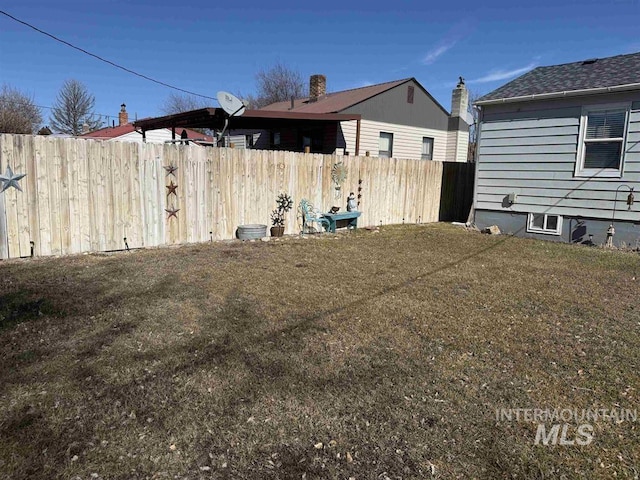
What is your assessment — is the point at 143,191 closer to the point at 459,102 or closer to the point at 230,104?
the point at 230,104

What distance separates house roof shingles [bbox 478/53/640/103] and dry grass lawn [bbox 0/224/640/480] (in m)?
4.58

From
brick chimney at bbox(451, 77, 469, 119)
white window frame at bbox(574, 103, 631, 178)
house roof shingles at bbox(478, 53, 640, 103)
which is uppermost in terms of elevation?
brick chimney at bbox(451, 77, 469, 119)

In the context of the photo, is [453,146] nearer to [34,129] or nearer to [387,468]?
[387,468]

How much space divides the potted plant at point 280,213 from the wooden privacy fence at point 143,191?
0.15m

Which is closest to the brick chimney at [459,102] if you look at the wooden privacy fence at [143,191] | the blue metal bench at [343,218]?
the wooden privacy fence at [143,191]

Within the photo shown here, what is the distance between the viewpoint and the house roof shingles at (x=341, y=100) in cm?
1421

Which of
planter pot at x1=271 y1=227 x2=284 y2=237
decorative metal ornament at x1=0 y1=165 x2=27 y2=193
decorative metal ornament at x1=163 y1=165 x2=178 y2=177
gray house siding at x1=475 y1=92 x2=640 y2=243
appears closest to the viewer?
decorative metal ornament at x1=0 y1=165 x2=27 y2=193

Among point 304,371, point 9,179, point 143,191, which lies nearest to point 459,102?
point 143,191

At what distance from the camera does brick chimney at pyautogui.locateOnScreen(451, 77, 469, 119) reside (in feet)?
58.9

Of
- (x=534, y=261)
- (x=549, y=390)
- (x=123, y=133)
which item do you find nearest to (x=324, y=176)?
(x=534, y=261)

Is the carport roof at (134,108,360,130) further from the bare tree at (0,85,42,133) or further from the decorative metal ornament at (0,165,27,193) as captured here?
the bare tree at (0,85,42,133)

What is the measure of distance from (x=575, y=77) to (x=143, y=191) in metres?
9.21

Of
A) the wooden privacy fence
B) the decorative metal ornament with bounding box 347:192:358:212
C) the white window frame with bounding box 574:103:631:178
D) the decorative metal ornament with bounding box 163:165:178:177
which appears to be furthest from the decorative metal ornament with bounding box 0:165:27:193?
the white window frame with bounding box 574:103:631:178

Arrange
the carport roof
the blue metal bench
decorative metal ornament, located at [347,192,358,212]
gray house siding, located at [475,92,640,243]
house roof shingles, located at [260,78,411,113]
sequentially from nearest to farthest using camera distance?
gray house siding, located at [475,92,640,243], the blue metal bench, decorative metal ornament, located at [347,192,358,212], the carport roof, house roof shingles, located at [260,78,411,113]
